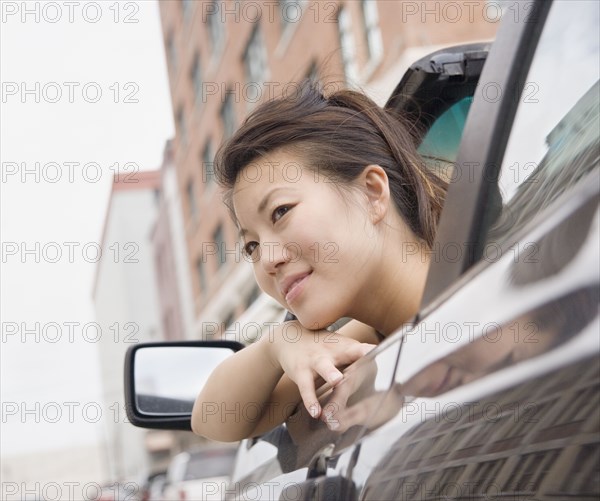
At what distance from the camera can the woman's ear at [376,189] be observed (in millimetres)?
1640

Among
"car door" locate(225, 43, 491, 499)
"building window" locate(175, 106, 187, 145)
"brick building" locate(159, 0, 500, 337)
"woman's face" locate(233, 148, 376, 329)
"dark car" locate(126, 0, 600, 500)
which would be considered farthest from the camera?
"building window" locate(175, 106, 187, 145)

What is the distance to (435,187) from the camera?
5.94 feet

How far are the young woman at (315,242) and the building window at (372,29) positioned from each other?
1355 centimetres

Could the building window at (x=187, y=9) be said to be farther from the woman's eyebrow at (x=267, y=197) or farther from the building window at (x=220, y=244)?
the woman's eyebrow at (x=267, y=197)

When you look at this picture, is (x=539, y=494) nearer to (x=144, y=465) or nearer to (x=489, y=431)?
(x=489, y=431)

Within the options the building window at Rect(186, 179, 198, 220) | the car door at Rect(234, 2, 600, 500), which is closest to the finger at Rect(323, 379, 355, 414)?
the car door at Rect(234, 2, 600, 500)

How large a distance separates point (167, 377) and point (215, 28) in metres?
25.5

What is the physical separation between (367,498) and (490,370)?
269 millimetres

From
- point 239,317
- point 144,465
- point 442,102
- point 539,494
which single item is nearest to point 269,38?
point 239,317

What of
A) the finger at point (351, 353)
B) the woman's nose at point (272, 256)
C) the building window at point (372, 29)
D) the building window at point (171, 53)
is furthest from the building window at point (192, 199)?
the finger at point (351, 353)

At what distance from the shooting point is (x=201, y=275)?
31.5m

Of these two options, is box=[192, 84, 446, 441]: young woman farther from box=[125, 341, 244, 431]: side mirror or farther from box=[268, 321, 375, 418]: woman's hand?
box=[125, 341, 244, 431]: side mirror

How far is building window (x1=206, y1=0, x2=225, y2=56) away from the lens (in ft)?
84.5

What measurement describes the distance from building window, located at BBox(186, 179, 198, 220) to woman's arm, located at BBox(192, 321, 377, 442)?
95.3 feet
